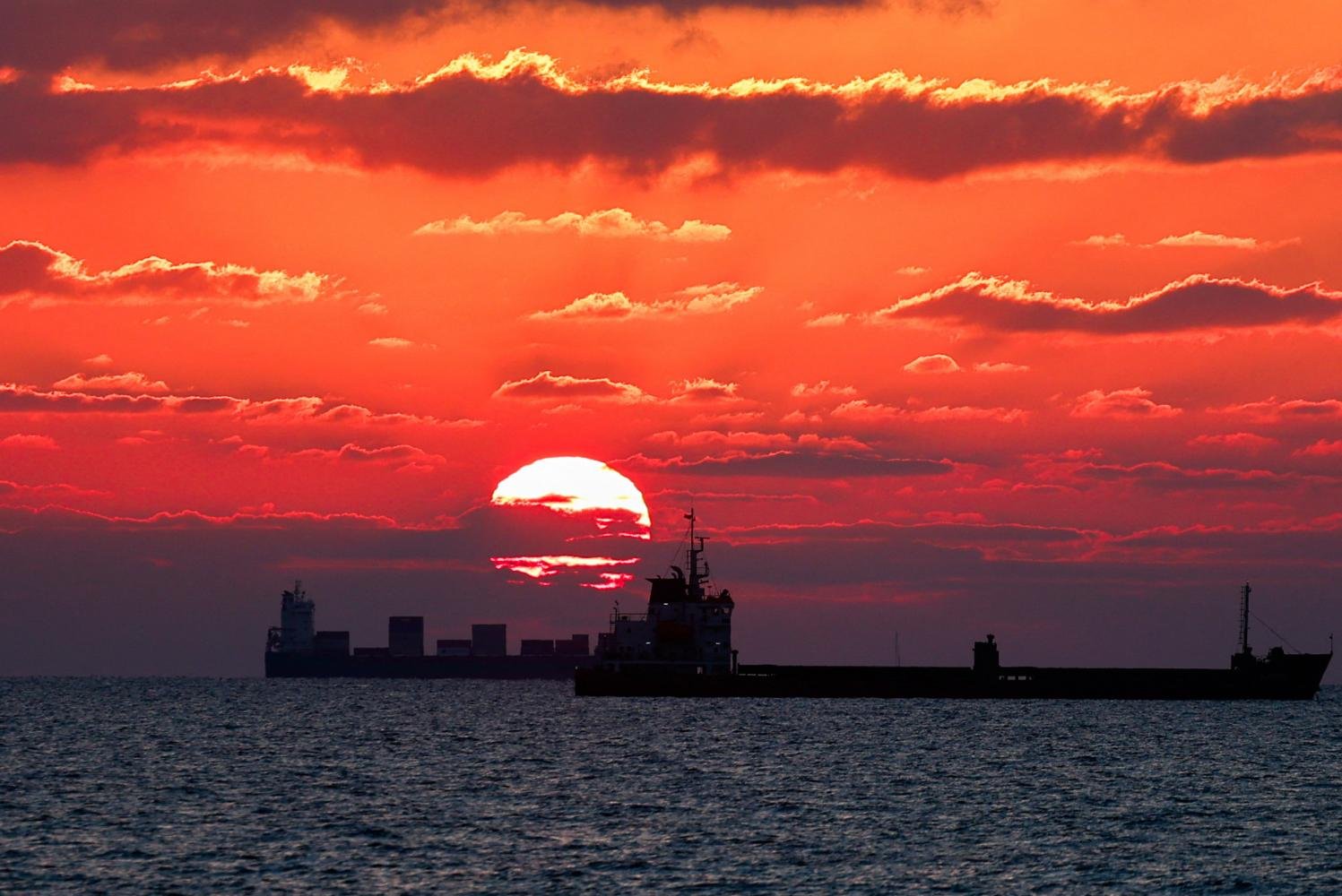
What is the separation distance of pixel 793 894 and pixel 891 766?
48.5m

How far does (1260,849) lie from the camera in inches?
2532

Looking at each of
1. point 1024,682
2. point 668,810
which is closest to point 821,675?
point 1024,682

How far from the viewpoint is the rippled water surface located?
55.5 metres

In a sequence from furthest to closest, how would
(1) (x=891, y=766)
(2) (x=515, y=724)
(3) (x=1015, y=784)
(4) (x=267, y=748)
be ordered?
(2) (x=515, y=724) → (4) (x=267, y=748) → (1) (x=891, y=766) → (3) (x=1015, y=784)

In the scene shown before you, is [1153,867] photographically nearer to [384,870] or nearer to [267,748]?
[384,870]

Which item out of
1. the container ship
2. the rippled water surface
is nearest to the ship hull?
the container ship

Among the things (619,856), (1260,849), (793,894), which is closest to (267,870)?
(619,856)

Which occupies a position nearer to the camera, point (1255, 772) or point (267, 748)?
→ point (1255, 772)

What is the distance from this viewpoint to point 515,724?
147000 mm

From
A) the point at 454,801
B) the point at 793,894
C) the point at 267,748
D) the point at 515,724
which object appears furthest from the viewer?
the point at 515,724

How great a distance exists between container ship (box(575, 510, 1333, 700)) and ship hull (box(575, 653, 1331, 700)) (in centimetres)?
10

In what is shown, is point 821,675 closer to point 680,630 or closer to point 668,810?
point 680,630

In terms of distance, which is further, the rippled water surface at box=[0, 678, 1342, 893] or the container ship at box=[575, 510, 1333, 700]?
the container ship at box=[575, 510, 1333, 700]

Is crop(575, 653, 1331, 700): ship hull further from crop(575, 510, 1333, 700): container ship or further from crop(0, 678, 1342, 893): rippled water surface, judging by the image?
crop(0, 678, 1342, 893): rippled water surface
